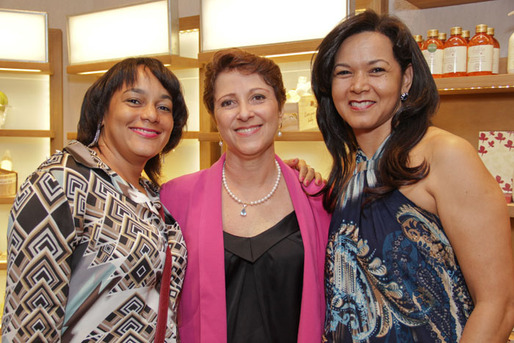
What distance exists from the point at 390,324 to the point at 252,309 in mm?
521

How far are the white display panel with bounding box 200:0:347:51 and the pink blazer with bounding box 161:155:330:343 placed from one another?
1.02 metres

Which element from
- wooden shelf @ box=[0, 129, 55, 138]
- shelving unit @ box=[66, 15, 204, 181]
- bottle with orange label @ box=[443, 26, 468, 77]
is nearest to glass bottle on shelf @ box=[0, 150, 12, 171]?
wooden shelf @ box=[0, 129, 55, 138]

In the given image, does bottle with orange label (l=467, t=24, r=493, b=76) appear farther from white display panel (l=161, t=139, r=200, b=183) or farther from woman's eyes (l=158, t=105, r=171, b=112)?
white display panel (l=161, t=139, r=200, b=183)

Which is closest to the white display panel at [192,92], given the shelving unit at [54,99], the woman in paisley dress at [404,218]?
the shelving unit at [54,99]

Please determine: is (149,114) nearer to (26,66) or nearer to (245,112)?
(245,112)

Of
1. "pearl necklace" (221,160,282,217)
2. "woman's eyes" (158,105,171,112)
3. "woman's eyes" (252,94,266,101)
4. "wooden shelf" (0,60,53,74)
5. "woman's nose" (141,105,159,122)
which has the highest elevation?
"wooden shelf" (0,60,53,74)

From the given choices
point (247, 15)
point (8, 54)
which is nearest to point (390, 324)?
point (247, 15)

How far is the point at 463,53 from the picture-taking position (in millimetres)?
2309

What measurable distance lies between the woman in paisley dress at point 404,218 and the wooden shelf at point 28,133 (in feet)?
8.84

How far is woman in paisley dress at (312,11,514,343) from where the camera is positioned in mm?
1375

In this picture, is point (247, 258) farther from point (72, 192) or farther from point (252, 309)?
point (72, 192)

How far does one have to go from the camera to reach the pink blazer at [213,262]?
1.73 meters

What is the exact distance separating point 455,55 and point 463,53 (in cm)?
4

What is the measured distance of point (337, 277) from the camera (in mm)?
1683
